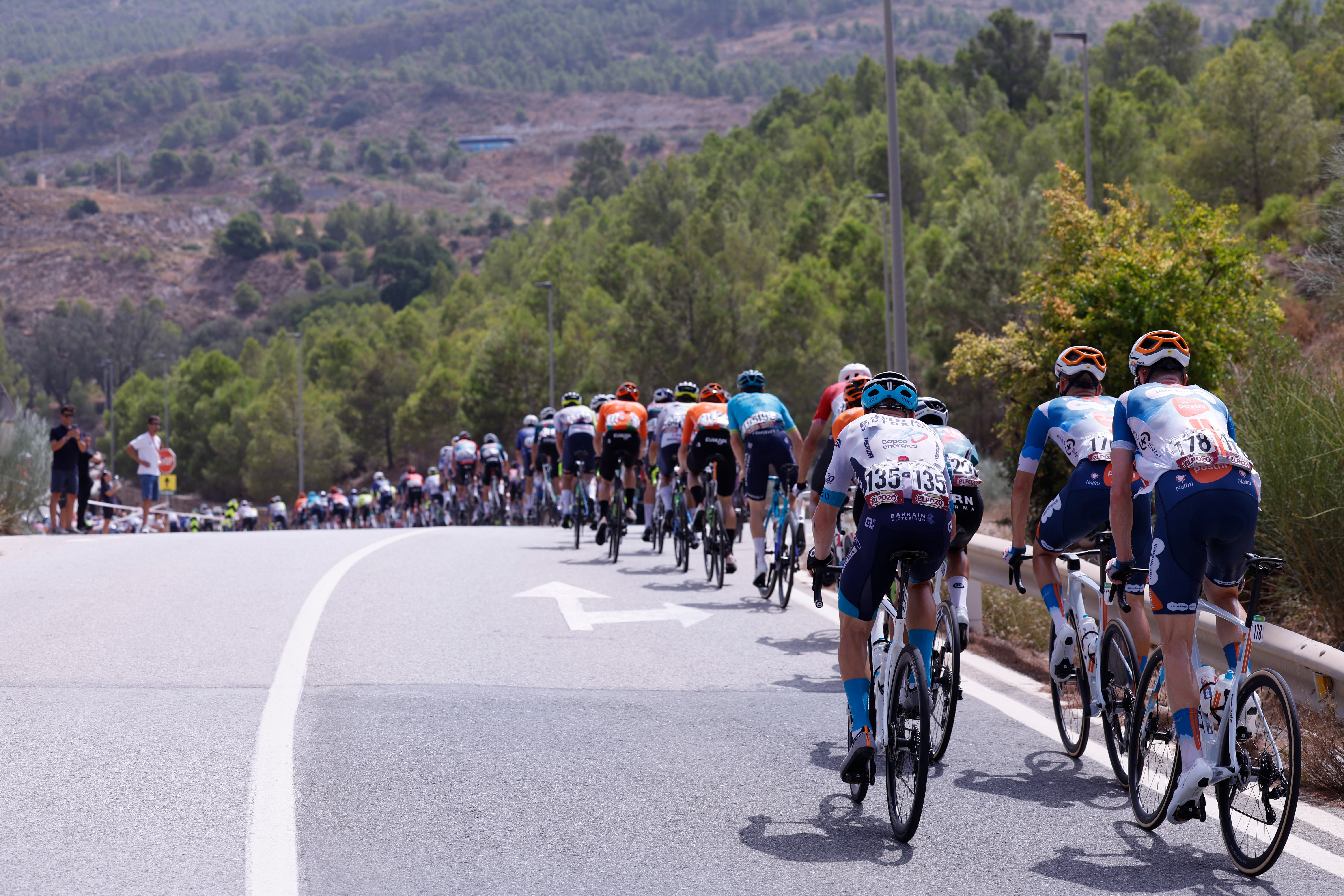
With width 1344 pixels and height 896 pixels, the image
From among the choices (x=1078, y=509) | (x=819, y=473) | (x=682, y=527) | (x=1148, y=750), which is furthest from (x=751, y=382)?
(x=1148, y=750)

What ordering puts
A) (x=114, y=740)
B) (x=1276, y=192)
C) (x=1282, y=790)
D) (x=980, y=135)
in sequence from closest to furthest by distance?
(x=1282, y=790) < (x=114, y=740) < (x=1276, y=192) < (x=980, y=135)

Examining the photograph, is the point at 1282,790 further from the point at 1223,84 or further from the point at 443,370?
the point at 443,370

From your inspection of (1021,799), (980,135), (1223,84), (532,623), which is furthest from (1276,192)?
(1021,799)

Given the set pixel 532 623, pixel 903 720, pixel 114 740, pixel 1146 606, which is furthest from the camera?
pixel 532 623

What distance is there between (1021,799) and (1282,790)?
4.82ft

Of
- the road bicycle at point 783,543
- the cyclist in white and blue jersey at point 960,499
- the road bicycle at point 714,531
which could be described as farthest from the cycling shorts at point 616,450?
the cyclist in white and blue jersey at point 960,499

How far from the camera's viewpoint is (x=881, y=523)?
5727 mm

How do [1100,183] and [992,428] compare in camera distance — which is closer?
[992,428]

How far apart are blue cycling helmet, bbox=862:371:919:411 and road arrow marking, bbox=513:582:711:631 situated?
4986mm

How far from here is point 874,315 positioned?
5034 centimetres

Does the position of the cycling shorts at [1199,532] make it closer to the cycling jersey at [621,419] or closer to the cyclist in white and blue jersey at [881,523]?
the cyclist in white and blue jersey at [881,523]

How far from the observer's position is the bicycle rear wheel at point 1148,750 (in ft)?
18.6

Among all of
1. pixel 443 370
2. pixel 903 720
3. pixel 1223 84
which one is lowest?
pixel 903 720

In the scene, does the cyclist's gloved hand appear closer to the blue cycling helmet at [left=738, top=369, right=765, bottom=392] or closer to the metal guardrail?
the metal guardrail
